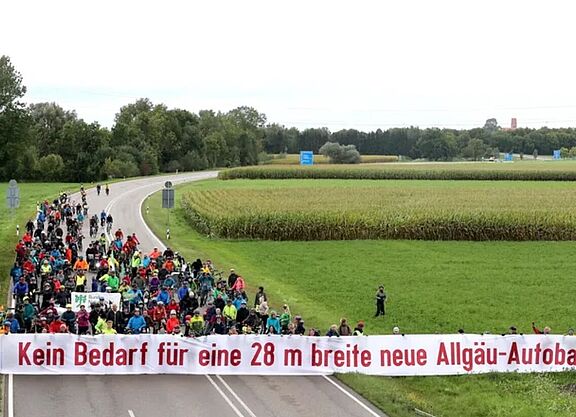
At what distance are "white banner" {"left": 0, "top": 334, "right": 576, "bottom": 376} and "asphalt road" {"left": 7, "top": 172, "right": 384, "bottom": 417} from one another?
0.29 m

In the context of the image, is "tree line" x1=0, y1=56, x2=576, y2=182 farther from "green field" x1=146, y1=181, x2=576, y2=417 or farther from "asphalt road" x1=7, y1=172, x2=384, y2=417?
"asphalt road" x1=7, y1=172, x2=384, y2=417

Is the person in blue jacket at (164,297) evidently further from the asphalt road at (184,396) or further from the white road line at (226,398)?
the white road line at (226,398)

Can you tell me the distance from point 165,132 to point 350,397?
126005 millimetres

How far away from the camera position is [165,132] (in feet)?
470

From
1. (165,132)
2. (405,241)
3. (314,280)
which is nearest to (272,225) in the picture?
(405,241)

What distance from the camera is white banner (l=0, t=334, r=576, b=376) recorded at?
68.6 feet

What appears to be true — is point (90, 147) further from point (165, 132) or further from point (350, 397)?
point (350, 397)

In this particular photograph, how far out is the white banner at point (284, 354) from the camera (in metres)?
20.9

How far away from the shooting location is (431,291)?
35688 millimetres

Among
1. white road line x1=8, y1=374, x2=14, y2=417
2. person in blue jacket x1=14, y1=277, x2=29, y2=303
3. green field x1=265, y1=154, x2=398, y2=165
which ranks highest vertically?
green field x1=265, y1=154, x2=398, y2=165

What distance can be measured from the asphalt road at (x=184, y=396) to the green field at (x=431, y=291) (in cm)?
109

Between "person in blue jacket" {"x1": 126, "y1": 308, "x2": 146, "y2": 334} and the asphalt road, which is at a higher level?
"person in blue jacket" {"x1": 126, "y1": 308, "x2": 146, "y2": 334}

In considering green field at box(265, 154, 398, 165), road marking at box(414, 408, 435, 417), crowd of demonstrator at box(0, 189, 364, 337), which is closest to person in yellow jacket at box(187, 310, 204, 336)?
crowd of demonstrator at box(0, 189, 364, 337)

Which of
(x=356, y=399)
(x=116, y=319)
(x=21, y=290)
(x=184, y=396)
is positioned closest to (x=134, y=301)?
(x=116, y=319)
